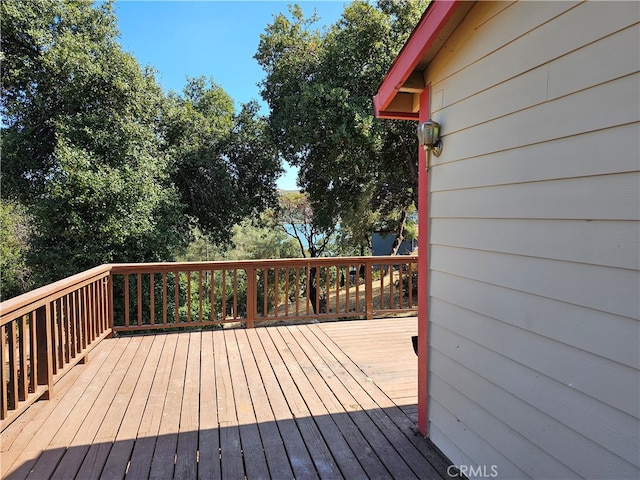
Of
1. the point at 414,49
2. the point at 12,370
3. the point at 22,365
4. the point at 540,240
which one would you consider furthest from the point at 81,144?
the point at 540,240

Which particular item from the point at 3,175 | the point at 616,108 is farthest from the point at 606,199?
the point at 3,175

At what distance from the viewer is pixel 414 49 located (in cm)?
204

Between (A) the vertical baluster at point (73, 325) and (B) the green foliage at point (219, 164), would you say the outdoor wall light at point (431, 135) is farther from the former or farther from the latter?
(B) the green foliage at point (219, 164)

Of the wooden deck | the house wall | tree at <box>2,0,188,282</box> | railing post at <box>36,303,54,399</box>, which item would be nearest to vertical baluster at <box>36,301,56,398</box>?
railing post at <box>36,303,54,399</box>

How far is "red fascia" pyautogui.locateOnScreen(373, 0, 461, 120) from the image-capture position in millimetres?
1797

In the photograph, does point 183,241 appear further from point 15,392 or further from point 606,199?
point 606,199

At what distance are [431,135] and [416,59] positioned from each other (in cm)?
39

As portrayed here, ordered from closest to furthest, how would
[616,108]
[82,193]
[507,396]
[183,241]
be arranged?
[616,108]
[507,396]
[82,193]
[183,241]

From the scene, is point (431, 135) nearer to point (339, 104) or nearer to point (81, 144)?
point (339, 104)

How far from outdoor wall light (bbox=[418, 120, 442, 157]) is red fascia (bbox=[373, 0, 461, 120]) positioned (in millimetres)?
291

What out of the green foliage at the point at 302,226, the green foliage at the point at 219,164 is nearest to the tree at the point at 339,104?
the green foliage at the point at 219,164

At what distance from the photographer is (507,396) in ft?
5.43

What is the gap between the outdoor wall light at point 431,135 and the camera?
213cm

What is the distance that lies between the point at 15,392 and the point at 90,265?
5.19 m
